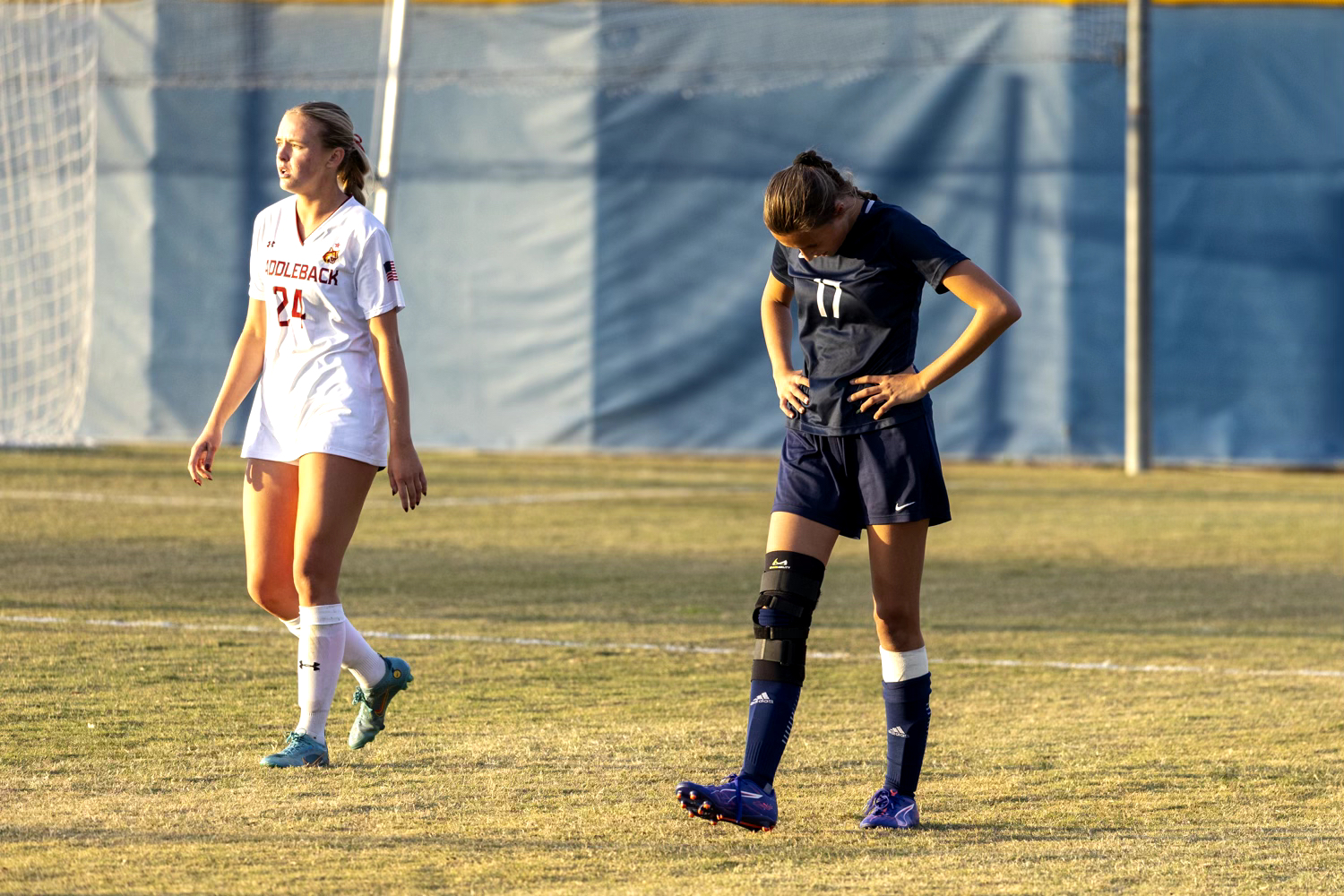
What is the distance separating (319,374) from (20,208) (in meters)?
13.8

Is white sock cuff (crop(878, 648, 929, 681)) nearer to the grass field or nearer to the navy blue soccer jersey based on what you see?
the grass field

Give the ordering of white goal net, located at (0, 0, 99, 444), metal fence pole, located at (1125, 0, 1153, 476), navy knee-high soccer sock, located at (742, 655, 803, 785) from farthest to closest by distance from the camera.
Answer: white goal net, located at (0, 0, 99, 444)
metal fence pole, located at (1125, 0, 1153, 476)
navy knee-high soccer sock, located at (742, 655, 803, 785)

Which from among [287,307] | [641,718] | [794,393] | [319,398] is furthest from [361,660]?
[794,393]

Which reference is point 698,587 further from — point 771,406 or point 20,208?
point 20,208

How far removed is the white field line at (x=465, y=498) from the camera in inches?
527

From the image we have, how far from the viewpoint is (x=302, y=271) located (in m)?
5.42

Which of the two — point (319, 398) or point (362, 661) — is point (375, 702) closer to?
point (362, 661)

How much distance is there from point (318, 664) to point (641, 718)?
4.30 ft

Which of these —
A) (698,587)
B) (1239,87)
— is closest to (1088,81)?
(1239,87)

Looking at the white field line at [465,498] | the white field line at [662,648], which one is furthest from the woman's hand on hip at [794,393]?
the white field line at [465,498]

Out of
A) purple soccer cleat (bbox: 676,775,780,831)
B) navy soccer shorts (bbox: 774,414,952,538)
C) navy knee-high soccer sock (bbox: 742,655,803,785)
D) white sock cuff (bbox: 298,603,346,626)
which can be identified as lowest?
purple soccer cleat (bbox: 676,775,780,831)

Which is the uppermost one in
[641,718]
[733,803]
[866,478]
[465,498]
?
[866,478]

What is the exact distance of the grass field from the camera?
4.47m

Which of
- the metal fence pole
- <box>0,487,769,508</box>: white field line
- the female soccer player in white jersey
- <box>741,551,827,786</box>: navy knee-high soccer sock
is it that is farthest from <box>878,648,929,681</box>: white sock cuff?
the metal fence pole
